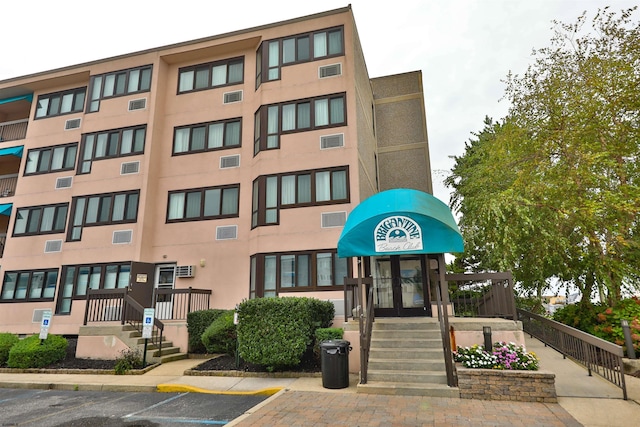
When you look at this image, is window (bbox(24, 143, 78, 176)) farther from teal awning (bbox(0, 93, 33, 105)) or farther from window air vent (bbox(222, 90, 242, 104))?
window air vent (bbox(222, 90, 242, 104))

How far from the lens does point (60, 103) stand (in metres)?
19.5

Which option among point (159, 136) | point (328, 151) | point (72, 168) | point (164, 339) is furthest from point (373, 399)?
point (72, 168)

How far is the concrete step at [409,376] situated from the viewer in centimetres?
772

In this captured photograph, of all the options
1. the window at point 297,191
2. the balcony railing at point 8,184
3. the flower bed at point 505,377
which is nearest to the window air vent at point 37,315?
the balcony railing at point 8,184

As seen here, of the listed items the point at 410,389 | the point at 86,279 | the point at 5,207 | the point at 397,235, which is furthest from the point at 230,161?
the point at 5,207

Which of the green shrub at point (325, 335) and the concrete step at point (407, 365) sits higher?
the green shrub at point (325, 335)

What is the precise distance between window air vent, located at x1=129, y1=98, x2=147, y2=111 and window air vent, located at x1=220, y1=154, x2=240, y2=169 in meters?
5.04

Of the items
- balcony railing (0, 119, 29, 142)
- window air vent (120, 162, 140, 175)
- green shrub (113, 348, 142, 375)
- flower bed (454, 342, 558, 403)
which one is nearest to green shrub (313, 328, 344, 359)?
flower bed (454, 342, 558, 403)

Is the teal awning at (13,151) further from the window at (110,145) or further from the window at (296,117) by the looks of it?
the window at (296,117)

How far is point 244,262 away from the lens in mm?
14727

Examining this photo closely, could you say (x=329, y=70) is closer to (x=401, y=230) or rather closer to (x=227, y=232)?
(x=227, y=232)

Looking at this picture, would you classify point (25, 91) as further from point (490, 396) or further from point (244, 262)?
point (490, 396)

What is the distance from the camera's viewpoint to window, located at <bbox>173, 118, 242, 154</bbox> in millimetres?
16500

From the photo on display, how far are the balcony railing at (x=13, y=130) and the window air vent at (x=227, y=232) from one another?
1424cm
